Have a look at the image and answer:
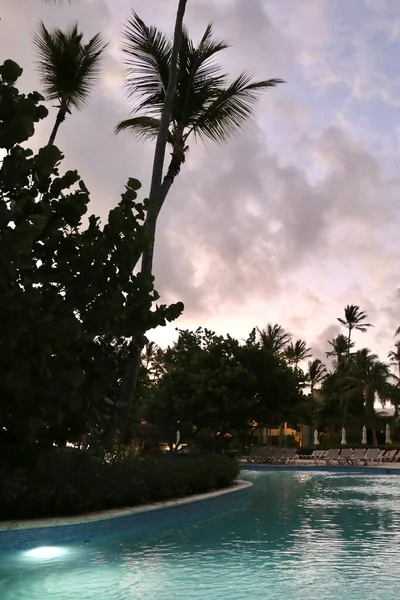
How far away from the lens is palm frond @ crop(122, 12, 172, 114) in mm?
14461

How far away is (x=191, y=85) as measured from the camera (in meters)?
14.8

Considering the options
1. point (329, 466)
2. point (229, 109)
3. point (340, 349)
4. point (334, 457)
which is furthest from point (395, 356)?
point (229, 109)

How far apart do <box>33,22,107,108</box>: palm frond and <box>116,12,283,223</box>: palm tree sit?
5.88 ft

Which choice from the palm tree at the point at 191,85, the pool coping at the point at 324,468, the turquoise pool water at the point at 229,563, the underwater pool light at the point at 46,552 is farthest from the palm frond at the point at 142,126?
the pool coping at the point at 324,468

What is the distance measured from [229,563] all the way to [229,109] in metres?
9.66

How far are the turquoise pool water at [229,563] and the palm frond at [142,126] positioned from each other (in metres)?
8.30

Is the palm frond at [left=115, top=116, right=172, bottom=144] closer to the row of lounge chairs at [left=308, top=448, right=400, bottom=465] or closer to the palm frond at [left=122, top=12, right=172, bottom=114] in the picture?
the palm frond at [left=122, top=12, right=172, bottom=114]

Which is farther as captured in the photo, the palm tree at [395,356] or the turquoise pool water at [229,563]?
the palm tree at [395,356]

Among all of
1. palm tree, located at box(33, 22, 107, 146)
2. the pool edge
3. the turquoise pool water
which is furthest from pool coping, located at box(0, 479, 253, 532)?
palm tree, located at box(33, 22, 107, 146)

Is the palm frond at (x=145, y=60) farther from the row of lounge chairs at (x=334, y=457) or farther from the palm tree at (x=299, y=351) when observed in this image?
the palm tree at (x=299, y=351)

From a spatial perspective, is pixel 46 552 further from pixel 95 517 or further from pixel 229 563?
pixel 229 563

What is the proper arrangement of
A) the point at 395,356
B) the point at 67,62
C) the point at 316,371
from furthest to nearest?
the point at 316,371
the point at 395,356
the point at 67,62

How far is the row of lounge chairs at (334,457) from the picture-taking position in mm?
33344

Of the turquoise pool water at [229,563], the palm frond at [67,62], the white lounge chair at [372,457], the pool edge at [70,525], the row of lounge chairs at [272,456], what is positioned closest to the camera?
the turquoise pool water at [229,563]
